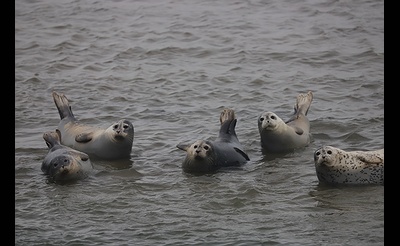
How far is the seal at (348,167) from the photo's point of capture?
9.40 metres

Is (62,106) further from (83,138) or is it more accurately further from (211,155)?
(211,155)

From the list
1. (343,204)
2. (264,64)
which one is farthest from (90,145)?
(264,64)

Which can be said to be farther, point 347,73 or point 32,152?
point 347,73

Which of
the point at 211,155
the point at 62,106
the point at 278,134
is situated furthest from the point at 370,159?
the point at 62,106

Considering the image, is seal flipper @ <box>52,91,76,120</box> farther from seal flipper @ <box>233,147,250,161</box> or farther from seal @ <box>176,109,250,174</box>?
Result: seal flipper @ <box>233,147,250,161</box>

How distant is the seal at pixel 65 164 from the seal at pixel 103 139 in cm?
42

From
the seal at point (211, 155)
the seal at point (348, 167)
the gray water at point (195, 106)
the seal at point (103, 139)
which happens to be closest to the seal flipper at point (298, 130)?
the gray water at point (195, 106)

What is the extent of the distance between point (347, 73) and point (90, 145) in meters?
4.58

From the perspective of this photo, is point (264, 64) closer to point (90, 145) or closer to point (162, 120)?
point (162, 120)

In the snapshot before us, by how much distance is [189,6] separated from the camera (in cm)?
1750

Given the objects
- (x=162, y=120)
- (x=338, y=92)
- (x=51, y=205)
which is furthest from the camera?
(x=338, y=92)

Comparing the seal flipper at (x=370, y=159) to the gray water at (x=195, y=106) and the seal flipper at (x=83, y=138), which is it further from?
the seal flipper at (x=83, y=138)

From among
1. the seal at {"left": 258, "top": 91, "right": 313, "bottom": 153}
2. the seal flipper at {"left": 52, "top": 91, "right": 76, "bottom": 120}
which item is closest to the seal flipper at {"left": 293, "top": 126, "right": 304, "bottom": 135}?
the seal at {"left": 258, "top": 91, "right": 313, "bottom": 153}

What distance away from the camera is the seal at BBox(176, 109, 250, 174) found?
9.95 meters
